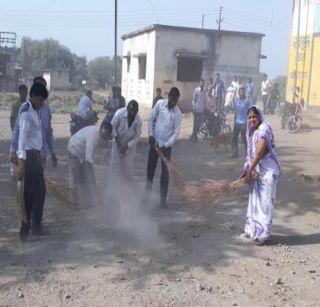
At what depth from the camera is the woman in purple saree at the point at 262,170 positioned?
6152mm

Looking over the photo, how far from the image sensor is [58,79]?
5900cm

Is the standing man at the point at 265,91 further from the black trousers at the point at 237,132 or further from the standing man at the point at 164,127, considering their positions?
the standing man at the point at 164,127

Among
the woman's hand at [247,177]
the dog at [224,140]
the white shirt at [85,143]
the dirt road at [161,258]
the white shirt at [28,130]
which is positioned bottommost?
the dirt road at [161,258]

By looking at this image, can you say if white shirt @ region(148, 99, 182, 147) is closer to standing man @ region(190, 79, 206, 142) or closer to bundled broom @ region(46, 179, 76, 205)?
bundled broom @ region(46, 179, 76, 205)

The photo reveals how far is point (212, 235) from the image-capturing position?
21.9ft

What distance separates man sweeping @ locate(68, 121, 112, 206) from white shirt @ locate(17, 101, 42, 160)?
965 mm

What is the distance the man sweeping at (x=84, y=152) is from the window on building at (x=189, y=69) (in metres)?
18.5

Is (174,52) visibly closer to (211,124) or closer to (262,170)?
(211,124)

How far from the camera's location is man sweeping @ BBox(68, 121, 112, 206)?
6863 mm

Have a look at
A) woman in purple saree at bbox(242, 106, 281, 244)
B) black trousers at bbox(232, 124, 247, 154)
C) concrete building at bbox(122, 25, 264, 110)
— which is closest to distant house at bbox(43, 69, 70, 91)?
concrete building at bbox(122, 25, 264, 110)

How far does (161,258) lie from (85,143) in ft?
7.04

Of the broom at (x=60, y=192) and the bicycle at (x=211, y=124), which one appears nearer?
the broom at (x=60, y=192)

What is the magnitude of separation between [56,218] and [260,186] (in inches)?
112

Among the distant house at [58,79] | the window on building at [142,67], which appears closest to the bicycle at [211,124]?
the window on building at [142,67]
